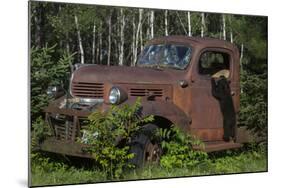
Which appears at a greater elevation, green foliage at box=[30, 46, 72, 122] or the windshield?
the windshield

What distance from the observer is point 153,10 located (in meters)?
7.25

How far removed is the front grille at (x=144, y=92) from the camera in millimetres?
6875

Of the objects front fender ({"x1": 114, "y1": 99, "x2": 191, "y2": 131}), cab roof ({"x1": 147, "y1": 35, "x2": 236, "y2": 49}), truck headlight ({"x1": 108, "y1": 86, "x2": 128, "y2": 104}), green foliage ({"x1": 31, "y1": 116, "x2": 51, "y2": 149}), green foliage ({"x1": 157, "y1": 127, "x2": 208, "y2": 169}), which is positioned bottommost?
green foliage ({"x1": 157, "y1": 127, "x2": 208, "y2": 169})

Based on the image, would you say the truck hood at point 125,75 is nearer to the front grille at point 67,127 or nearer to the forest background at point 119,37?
the forest background at point 119,37

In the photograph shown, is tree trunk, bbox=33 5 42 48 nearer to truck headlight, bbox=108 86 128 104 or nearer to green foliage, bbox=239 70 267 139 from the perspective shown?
truck headlight, bbox=108 86 128 104

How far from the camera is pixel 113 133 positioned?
6.77 m

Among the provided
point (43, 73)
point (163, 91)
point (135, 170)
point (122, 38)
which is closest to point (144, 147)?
point (135, 170)

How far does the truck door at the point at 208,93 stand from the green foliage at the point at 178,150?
16 cm

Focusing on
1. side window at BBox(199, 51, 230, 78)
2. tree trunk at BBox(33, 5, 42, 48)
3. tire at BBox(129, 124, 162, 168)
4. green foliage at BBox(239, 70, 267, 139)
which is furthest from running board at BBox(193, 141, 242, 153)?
tree trunk at BBox(33, 5, 42, 48)

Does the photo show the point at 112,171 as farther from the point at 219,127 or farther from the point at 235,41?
the point at 235,41

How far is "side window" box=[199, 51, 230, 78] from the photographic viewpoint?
7.33m

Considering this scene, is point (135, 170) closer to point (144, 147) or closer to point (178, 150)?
point (144, 147)

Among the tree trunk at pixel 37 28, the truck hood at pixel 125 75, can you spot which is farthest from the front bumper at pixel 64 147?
the tree trunk at pixel 37 28
